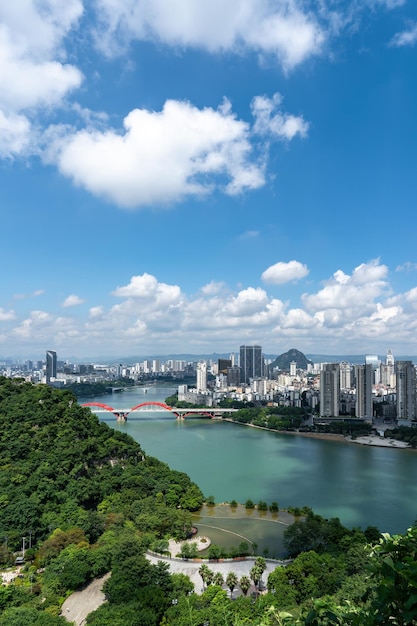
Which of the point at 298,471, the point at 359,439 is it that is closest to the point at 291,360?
the point at 359,439

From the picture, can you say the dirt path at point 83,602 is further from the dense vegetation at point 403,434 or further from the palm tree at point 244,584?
the dense vegetation at point 403,434

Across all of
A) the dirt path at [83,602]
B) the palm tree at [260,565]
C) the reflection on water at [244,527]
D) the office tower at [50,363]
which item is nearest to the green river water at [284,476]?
the reflection on water at [244,527]

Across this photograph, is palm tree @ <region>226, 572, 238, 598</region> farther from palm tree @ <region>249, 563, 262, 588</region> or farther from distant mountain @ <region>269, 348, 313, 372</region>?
distant mountain @ <region>269, 348, 313, 372</region>

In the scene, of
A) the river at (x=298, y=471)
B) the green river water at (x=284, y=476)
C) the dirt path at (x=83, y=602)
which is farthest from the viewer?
the river at (x=298, y=471)

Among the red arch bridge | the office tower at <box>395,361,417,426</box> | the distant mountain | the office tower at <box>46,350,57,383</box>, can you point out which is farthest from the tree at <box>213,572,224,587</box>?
the distant mountain

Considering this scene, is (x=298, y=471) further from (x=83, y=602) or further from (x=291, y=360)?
(x=291, y=360)

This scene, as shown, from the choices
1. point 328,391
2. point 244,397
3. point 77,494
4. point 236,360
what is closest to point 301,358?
point 236,360

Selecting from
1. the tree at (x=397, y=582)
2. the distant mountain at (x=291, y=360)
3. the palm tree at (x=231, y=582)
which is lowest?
the distant mountain at (x=291, y=360)

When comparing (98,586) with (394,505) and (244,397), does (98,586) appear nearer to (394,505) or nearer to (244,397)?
(394,505)
